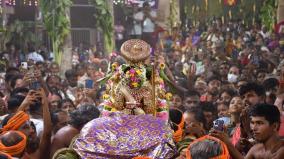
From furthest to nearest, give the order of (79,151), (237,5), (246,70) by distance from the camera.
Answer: (237,5) < (246,70) < (79,151)

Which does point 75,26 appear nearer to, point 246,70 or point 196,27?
point 196,27

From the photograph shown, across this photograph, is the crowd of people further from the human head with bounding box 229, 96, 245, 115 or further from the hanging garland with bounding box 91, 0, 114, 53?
the hanging garland with bounding box 91, 0, 114, 53

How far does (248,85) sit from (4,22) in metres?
16.3

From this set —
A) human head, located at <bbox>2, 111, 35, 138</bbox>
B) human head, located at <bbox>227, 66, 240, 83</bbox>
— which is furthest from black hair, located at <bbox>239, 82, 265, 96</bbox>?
human head, located at <bbox>227, 66, 240, 83</bbox>

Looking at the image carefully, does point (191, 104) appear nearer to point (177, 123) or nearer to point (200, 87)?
point (200, 87)

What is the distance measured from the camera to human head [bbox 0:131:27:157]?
6.30 metres

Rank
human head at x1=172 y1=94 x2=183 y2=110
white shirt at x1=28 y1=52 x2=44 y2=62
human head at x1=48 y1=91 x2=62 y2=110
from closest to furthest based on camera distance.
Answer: human head at x1=48 y1=91 x2=62 y2=110
human head at x1=172 y1=94 x2=183 y2=110
white shirt at x1=28 y1=52 x2=44 y2=62

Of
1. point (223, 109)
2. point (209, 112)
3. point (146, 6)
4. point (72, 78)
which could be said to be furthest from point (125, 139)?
point (146, 6)

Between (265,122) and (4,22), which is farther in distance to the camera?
(4,22)

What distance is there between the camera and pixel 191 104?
10.6m

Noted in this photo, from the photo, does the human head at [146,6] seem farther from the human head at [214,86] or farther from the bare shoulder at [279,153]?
the bare shoulder at [279,153]

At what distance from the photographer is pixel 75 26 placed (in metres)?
26.8

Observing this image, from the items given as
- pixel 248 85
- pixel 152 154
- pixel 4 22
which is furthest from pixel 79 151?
pixel 4 22

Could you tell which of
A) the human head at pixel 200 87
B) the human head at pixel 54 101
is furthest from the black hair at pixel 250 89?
the human head at pixel 200 87
